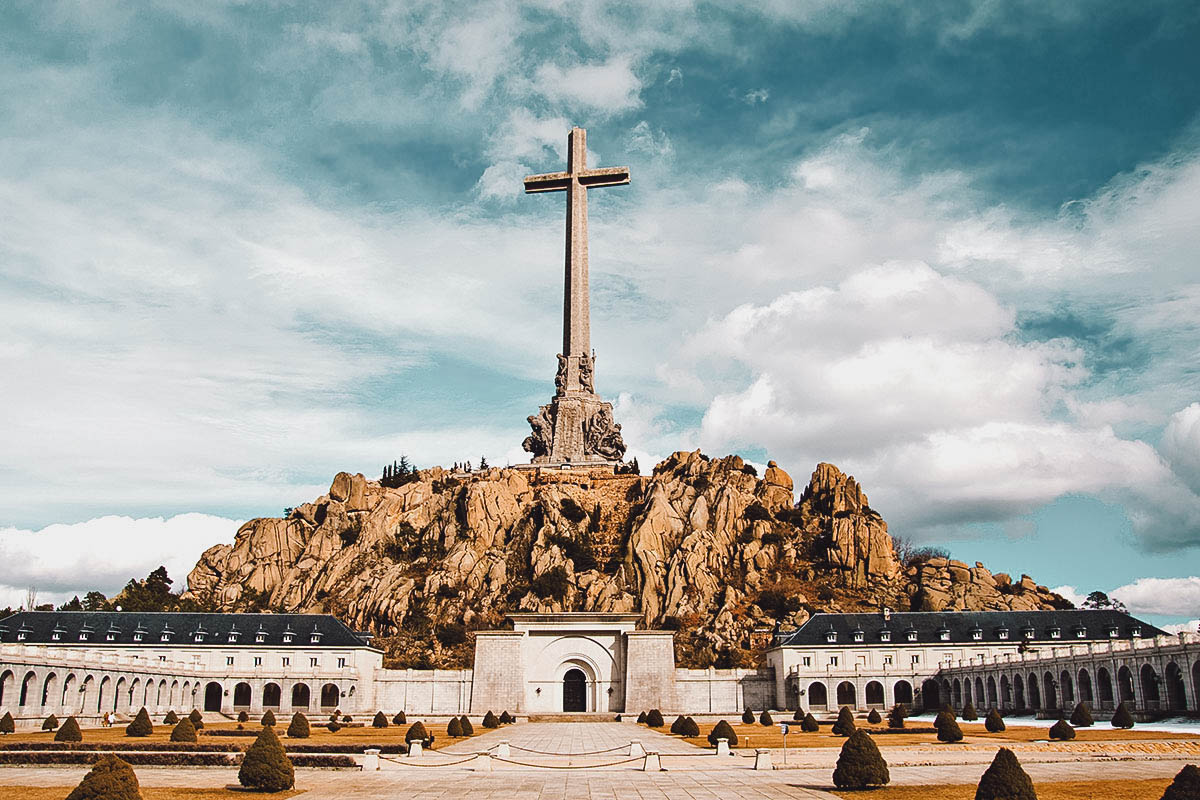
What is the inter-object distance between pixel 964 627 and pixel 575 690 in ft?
106

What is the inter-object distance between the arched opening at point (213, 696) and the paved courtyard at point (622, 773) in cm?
4246

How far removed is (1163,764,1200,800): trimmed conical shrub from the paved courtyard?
9.74m

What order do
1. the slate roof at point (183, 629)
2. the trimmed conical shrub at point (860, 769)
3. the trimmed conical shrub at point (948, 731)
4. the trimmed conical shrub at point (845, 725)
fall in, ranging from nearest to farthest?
the trimmed conical shrub at point (860, 769) < the trimmed conical shrub at point (948, 731) < the trimmed conical shrub at point (845, 725) < the slate roof at point (183, 629)

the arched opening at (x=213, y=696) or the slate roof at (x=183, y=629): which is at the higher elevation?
the slate roof at (x=183, y=629)

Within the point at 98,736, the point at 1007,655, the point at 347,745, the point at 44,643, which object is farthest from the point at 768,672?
the point at 44,643

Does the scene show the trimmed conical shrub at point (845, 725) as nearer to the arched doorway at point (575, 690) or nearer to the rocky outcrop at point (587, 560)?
the arched doorway at point (575, 690)

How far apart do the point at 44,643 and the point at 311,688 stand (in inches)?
804

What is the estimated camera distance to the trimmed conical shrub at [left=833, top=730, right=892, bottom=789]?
2677 cm

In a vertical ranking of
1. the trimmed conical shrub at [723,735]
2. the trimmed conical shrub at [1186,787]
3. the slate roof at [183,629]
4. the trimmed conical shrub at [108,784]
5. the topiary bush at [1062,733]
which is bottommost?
the trimmed conical shrub at [723,735]

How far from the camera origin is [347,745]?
42.5m

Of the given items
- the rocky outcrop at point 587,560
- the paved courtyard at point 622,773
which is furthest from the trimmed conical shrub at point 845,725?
the rocky outcrop at point 587,560

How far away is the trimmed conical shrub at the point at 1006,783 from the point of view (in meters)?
20.0

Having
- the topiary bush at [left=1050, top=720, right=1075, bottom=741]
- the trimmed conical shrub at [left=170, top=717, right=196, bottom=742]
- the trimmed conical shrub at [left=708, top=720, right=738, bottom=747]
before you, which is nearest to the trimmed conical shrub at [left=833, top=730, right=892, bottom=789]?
the trimmed conical shrub at [left=708, top=720, right=738, bottom=747]

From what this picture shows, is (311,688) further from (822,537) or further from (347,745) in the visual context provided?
(822,537)
